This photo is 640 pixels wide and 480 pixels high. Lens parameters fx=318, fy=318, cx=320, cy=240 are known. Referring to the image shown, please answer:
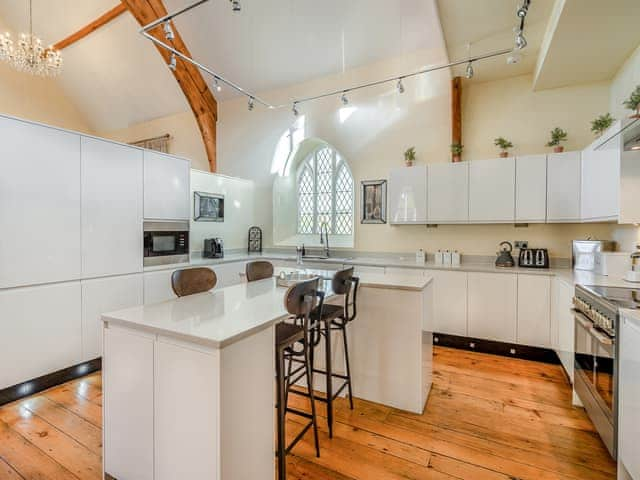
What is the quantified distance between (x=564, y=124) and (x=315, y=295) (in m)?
3.62

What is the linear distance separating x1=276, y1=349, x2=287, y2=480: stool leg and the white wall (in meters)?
3.29

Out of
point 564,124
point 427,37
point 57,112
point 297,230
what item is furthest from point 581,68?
point 57,112

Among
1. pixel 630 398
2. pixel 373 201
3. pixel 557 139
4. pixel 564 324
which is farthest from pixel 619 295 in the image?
pixel 373 201

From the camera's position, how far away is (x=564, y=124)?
352 centimetres

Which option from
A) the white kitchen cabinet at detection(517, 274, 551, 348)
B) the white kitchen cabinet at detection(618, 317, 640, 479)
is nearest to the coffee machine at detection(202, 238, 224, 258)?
the white kitchen cabinet at detection(517, 274, 551, 348)

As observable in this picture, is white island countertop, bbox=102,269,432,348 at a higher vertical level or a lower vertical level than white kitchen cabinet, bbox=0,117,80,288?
lower

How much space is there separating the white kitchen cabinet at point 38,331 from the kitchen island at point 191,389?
1.56m

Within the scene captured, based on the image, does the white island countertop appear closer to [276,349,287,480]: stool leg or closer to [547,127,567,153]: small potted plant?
[276,349,287,480]: stool leg

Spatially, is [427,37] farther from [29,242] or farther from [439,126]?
[29,242]

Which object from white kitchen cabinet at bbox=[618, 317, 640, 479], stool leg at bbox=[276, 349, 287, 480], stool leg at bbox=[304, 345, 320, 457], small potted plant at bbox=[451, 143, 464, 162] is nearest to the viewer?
white kitchen cabinet at bbox=[618, 317, 640, 479]

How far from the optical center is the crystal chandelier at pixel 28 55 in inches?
160

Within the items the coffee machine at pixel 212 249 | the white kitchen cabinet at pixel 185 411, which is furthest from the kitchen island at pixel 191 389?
the coffee machine at pixel 212 249

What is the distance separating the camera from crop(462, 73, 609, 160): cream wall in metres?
3.43

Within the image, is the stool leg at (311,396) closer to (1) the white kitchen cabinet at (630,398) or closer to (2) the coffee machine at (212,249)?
(1) the white kitchen cabinet at (630,398)
